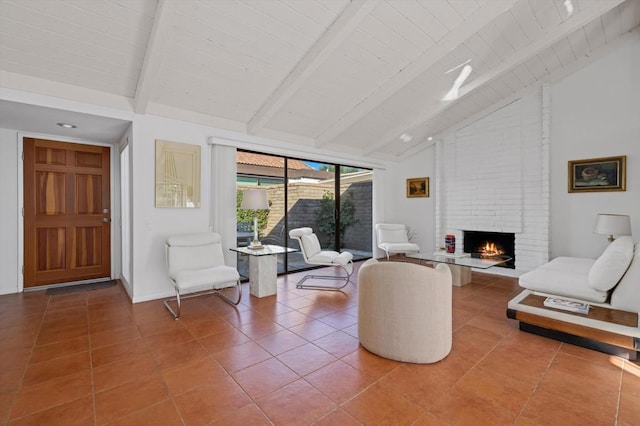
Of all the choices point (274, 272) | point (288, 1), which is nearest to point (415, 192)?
point (274, 272)

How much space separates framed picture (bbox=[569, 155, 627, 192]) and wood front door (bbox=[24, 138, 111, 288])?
7.23m

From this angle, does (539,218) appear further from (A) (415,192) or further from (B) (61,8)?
(B) (61,8)

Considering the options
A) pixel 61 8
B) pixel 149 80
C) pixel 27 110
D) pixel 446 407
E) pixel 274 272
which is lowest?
pixel 446 407

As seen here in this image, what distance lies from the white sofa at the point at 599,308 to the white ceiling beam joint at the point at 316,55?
307 cm

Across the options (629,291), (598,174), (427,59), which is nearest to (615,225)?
(598,174)

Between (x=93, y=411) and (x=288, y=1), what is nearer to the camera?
(x=93, y=411)

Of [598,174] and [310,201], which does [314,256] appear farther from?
[598,174]

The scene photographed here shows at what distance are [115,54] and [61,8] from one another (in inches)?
→ 19.8

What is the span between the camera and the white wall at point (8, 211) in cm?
398

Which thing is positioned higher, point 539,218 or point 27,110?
point 27,110

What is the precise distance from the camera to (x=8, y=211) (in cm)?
403

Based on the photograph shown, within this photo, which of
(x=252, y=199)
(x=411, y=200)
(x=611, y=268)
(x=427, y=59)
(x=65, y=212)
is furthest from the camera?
(x=411, y=200)

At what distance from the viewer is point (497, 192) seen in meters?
5.36

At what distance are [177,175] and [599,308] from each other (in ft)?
15.5
